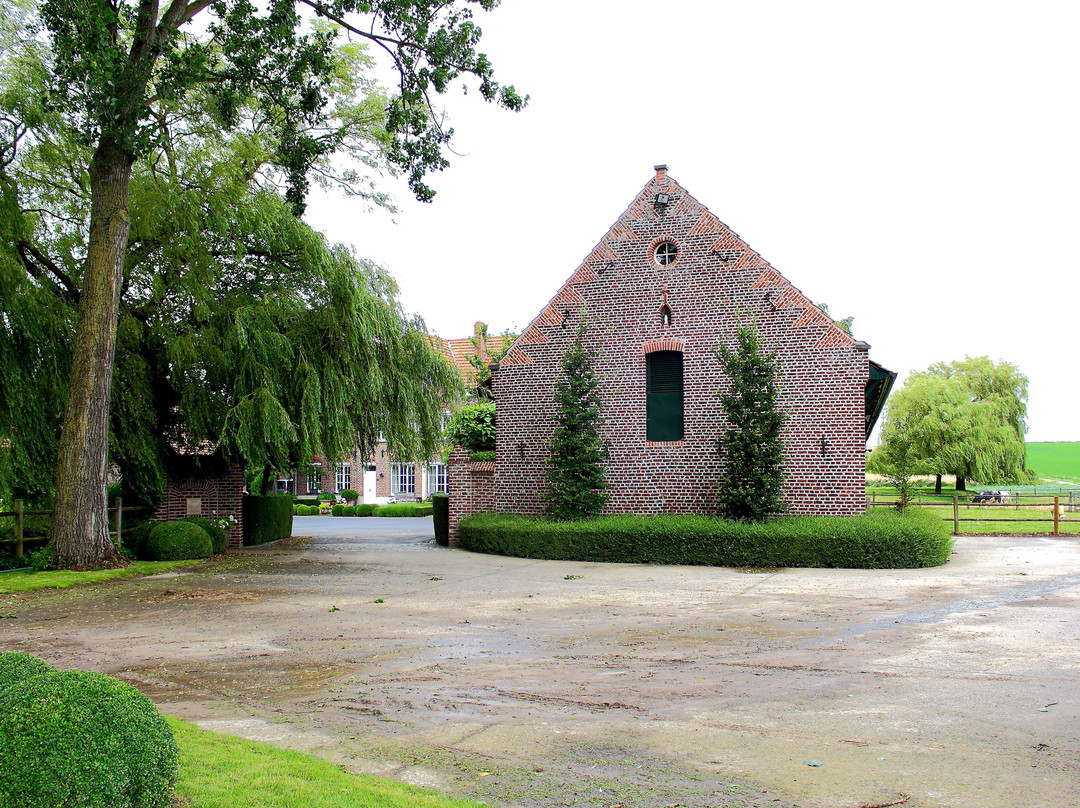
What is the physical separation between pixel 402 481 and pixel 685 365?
29.1 metres

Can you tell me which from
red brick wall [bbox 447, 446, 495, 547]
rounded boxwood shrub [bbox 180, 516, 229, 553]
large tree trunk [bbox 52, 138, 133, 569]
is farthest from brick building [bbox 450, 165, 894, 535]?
large tree trunk [bbox 52, 138, 133, 569]

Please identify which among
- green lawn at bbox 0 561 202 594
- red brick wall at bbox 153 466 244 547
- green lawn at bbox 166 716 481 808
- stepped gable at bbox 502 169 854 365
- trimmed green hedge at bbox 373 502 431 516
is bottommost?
trimmed green hedge at bbox 373 502 431 516

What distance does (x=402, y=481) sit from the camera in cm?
4416

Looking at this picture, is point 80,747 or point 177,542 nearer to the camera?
point 80,747

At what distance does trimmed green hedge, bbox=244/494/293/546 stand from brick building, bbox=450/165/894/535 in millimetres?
7094

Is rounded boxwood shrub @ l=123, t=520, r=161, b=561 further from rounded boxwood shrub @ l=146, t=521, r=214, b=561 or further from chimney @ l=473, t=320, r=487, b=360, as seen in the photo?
chimney @ l=473, t=320, r=487, b=360

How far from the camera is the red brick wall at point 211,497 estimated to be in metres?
18.8

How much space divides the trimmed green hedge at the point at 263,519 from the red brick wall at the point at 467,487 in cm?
594

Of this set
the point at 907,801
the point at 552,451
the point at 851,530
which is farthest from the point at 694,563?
the point at 907,801

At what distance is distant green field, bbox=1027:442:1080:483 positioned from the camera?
63569 mm

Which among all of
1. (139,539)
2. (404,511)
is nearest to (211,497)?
(139,539)

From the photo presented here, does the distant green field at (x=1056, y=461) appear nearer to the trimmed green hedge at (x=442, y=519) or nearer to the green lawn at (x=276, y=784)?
the trimmed green hedge at (x=442, y=519)

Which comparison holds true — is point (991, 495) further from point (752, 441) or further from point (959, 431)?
point (752, 441)

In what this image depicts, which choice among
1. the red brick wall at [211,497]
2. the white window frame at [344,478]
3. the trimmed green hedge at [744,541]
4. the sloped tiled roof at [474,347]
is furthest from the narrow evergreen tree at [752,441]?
the white window frame at [344,478]
